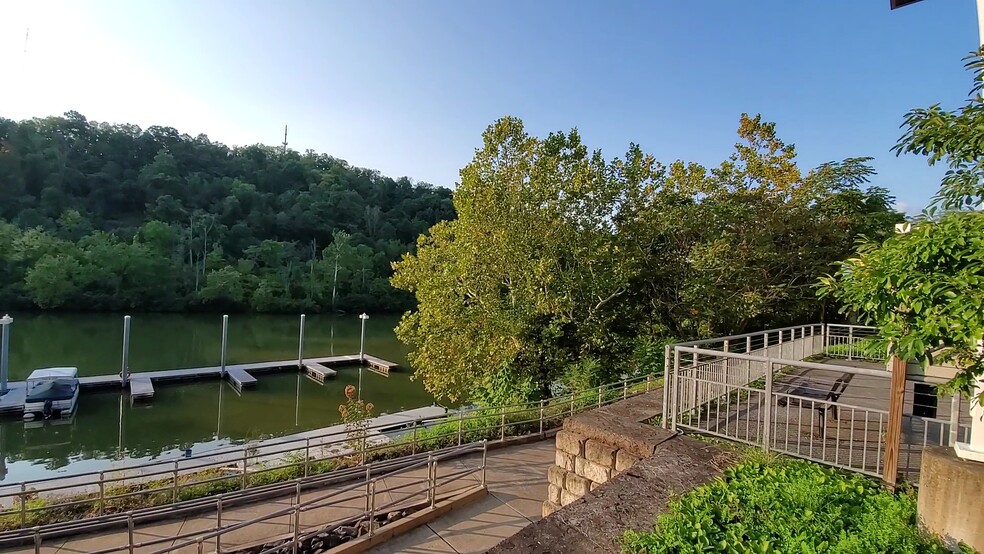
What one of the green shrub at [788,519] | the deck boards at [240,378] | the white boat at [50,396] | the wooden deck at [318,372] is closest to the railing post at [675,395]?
the green shrub at [788,519]

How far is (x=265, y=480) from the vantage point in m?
8.12

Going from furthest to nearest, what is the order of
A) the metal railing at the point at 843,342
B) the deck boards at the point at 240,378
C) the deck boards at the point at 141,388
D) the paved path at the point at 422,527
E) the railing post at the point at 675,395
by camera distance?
the deck boards at the point at 240,378 < the deck boards at the point at 141,388 < the metal railing at the point at 843,342 < the paved path at the point at 422,527 < the railing post at the point at 675,395

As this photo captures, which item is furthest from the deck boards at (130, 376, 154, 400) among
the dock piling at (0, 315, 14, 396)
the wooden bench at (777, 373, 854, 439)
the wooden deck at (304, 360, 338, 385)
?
the wooden bench at (777, 373, 854, 439)

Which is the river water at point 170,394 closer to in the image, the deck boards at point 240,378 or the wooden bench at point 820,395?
the deck boards at point 240,378

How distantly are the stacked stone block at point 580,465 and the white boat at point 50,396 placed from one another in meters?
17.4

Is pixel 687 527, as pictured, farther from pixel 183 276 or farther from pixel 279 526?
pixel 183 276

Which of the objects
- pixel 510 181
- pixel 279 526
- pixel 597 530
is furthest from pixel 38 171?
pixel 597 530

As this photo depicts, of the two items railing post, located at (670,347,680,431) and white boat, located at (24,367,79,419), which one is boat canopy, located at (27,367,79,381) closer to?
white boat, located at (24,367,79,419)

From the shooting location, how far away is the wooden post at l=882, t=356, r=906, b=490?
3.16 meters

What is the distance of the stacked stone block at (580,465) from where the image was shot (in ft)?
13.8

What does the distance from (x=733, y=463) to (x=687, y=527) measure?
142 cm

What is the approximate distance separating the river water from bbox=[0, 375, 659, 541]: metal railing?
4.15m

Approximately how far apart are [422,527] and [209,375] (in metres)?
19.2

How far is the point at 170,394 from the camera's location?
18.5 meters
